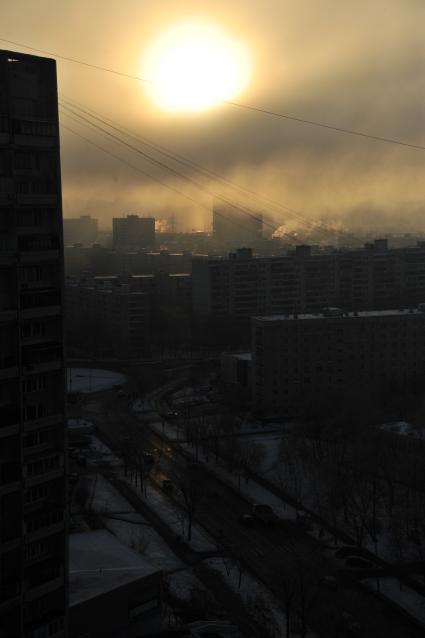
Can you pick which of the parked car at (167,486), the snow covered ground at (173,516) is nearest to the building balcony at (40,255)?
the snow covered ground at (173,516)

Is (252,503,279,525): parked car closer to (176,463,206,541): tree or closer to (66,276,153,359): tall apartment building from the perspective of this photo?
(176,463,206,541): tree

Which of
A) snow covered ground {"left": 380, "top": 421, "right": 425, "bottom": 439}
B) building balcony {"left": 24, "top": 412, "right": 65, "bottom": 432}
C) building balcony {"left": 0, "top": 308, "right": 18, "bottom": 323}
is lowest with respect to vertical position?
snow covered ground {"left": 380, "top": 421, "right": 425, "bottom": 439}

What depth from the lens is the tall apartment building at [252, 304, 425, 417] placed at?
10227 mm

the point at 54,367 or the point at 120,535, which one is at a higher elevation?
the point at 54,367

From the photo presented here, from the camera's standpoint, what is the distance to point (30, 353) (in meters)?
2.86

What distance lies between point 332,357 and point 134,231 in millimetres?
29535

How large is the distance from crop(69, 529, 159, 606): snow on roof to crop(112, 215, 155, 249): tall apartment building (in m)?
Result: 33.3

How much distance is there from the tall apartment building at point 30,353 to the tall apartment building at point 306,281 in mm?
13931

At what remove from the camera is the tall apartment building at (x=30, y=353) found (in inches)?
108

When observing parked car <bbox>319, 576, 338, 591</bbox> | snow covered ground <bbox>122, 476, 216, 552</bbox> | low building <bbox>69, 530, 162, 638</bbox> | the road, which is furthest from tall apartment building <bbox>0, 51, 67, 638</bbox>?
snow covered ground <bbox>122, 476, 216, 552</bbox>

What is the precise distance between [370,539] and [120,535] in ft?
6.04

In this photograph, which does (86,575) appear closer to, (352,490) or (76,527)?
A: (76,527)

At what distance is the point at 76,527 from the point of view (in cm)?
589

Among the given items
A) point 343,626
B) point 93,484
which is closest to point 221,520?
point 93,484
